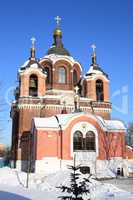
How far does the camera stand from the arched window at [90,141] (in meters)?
28.1

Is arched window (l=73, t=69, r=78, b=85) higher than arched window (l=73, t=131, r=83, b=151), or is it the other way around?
arched window (l=73, t=69, r=78, b=85)

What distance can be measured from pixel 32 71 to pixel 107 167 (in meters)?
13.8

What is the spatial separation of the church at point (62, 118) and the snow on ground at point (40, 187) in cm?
152

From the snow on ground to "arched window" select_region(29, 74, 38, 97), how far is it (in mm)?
11768

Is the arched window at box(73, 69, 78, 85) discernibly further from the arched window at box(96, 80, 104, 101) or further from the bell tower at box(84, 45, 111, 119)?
the arched window at box(96, 80, 104, 101)

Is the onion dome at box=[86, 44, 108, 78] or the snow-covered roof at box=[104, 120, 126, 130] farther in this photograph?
the onion dome at box=[86, 44, 108, 78]

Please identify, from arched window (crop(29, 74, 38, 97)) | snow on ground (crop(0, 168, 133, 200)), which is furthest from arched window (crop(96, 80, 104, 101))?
snow on ground (crop(0, 168, 133, 200))

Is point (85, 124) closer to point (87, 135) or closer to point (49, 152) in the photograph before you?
point (87, 135)

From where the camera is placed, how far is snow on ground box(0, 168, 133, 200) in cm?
1556

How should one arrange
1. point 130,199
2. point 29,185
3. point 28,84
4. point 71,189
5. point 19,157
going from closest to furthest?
1. point 71,189
2. point 130,199
3. point 29,185
4. point 19,157
5. point 28,84

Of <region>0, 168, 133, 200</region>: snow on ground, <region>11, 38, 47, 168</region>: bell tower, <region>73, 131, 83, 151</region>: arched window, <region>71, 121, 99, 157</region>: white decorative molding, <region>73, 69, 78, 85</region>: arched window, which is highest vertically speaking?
<region>73, 69, 78, 85</region>: arched window

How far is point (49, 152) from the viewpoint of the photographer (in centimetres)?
2725

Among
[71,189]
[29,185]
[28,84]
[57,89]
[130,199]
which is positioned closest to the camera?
[71,189]

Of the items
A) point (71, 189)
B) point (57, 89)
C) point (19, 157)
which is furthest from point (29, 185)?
point (57, 89)
